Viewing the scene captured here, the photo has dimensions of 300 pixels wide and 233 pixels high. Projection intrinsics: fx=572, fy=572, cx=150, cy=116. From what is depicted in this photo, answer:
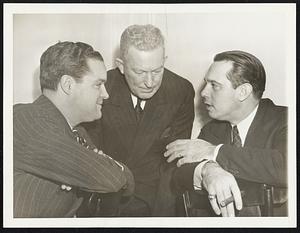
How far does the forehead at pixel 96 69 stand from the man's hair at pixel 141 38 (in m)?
0.08

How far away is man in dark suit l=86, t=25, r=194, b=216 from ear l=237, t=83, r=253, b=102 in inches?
6.2

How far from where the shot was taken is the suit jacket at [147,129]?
74.0 inches

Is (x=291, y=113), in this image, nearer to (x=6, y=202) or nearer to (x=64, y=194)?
(x=64, y=194)

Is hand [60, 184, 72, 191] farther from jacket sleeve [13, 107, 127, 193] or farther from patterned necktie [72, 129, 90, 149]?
patterned necktie [72, 129, 90, 149]

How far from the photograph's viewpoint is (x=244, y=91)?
187 cm

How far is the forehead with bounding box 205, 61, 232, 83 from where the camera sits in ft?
6.13

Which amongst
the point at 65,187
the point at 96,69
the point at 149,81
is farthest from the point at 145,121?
the point at 65,187

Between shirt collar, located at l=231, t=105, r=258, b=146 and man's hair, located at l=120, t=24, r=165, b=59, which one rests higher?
man's hair, located at l=120, t=24, r=165, b=59

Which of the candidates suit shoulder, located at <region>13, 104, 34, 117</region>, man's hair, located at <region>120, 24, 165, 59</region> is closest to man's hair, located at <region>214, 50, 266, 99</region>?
man's hair, located at <region>120, 24, 165, 59</region>

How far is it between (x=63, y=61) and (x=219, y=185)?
2.14 feet

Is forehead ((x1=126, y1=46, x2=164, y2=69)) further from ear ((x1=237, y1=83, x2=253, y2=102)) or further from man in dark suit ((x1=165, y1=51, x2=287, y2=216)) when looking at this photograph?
ear ((x1=237, y1=83, x2=253, y2=102))

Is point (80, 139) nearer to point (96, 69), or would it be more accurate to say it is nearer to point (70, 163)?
point (70, 163)

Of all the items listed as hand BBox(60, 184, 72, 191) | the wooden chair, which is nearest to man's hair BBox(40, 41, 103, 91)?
hand BBox(60, 184, 72, 191)

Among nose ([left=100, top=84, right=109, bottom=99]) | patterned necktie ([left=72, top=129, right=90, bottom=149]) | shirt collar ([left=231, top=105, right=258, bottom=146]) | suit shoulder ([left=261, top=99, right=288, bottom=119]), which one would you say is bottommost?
patterned necktie ([left=72, top=129, right=90, bottom=149])
